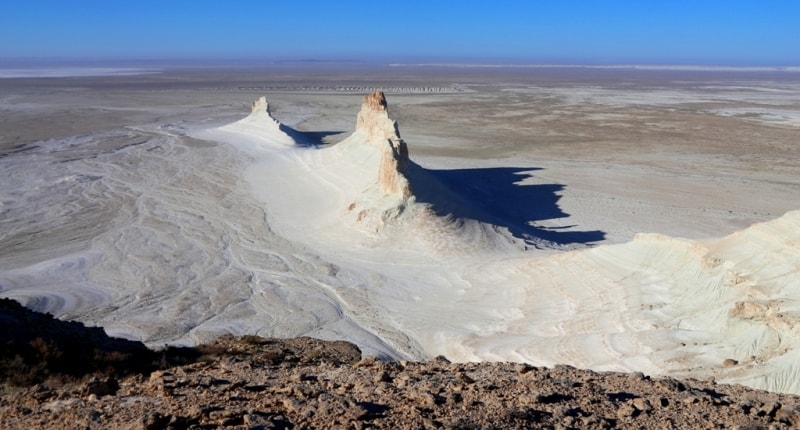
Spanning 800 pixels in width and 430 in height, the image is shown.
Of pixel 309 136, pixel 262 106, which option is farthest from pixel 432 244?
pixel 309 136

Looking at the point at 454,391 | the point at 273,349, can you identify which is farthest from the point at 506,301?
the point at 454,391

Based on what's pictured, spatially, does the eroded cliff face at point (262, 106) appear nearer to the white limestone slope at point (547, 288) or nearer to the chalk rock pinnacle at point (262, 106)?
the chalk rock pinnacle at point (262, 106)

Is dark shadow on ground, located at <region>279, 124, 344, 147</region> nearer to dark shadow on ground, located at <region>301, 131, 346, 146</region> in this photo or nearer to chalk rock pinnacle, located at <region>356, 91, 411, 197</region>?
dark shadow on ground, located at <region>301, 131, 346, 146</region>

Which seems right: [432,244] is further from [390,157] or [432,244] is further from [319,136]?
[319,136]

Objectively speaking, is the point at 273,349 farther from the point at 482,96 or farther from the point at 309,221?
the point at 482,96

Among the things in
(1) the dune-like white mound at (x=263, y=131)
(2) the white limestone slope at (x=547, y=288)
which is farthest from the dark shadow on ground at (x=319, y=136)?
(2) the white limestone slope at (x=547, y=288)

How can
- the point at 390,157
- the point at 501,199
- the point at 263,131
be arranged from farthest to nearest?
the point at 263,131, the point at 501,199, the point at 390,157
